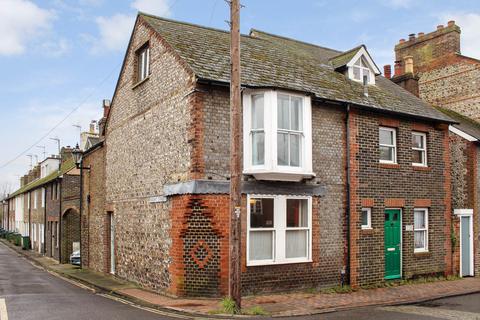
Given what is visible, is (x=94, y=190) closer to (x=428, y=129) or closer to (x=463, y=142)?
(x=428, y=129)

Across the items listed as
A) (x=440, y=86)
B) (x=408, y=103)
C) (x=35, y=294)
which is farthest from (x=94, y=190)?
(x=440, y=86)

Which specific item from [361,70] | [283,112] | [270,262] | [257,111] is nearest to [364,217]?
[270,262]

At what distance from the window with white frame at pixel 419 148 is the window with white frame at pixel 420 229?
1798mm

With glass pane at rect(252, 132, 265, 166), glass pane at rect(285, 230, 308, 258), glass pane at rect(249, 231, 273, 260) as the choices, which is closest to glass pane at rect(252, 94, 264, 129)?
glass pane at rect(252, 132, 265, 166)

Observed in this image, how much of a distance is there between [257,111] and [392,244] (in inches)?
274

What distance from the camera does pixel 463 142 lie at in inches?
761

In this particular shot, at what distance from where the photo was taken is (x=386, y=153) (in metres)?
16.9

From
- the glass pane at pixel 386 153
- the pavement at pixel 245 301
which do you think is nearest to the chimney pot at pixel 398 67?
the glass pane at pixel 386 153

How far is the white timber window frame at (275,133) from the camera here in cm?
1335

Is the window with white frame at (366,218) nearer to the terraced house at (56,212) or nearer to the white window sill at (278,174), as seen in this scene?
the white window sill at (278,174)

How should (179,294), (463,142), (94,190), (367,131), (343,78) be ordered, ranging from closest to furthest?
1. (179,294)
2. (367,131)
3. (343,78)
4. (463,142)
5. (94,190)

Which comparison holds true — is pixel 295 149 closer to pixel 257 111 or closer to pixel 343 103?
pixel 257 111

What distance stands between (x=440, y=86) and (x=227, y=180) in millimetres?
16725

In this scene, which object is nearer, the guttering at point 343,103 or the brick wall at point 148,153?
the guttering at point 343,103
